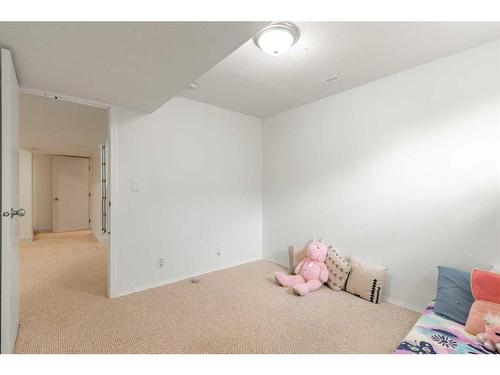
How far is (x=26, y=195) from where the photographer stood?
5.30 m

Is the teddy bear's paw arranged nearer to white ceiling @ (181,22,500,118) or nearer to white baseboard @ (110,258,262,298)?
white baseboard @ (110,258,262,298)

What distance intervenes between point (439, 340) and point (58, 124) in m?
4.99

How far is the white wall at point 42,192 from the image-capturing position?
6.26m

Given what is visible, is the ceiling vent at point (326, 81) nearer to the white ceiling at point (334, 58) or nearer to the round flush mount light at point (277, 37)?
the white ceiling at point (334, 58)

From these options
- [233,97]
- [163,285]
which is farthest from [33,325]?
[233,97]

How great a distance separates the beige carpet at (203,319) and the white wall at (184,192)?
34cm

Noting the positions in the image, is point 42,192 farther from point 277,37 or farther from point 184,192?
point 277,37

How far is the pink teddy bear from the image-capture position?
268 cm

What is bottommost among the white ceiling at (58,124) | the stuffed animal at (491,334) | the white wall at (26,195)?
the stuffed animal at (491,334)

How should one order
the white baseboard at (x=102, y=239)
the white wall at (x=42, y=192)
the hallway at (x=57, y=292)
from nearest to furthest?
the hallway at (x=57, y=292) → the white baseboard at (x=102, y=239) → the white wall at (x=42, y=192)

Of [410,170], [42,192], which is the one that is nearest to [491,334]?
[410,170]

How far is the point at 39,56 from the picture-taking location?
1530 millimetres

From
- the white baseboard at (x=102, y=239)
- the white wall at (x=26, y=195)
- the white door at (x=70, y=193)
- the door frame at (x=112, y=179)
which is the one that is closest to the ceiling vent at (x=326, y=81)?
the door frame at (x=112, y=179)

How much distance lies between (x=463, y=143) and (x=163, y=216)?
2972 mm
